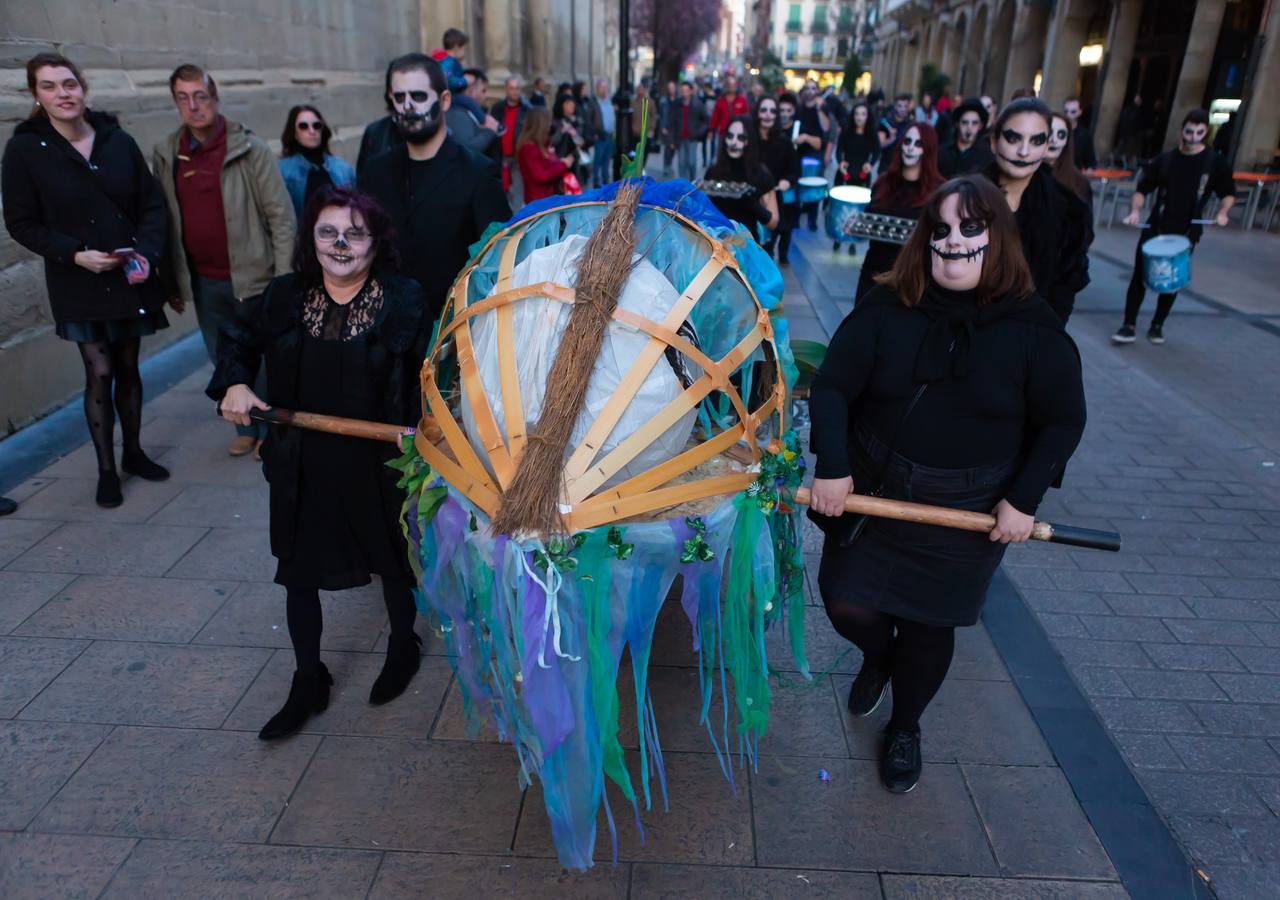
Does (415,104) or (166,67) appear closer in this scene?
(415,104)

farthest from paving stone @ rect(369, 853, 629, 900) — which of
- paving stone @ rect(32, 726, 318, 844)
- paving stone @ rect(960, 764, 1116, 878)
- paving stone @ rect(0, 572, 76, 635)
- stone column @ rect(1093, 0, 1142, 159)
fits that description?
stone column @ rect(1093, 0, 1142, 159)

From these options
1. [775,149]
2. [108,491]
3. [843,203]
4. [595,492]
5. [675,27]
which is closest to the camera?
[595,492]

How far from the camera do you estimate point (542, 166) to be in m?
8.06

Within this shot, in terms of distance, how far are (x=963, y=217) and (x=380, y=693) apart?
2.50 m

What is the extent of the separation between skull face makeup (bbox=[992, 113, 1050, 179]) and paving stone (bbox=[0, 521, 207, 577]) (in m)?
3.90

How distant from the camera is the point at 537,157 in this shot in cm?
808

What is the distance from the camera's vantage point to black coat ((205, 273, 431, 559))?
2805 millimetres

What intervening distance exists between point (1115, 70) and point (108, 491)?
22.4 m

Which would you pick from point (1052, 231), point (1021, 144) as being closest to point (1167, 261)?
point (1052, 231)

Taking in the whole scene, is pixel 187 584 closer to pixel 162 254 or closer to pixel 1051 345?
pixel 162 254

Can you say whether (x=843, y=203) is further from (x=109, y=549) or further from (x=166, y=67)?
(x=109, y=549)

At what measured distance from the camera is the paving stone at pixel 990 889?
2.47 m

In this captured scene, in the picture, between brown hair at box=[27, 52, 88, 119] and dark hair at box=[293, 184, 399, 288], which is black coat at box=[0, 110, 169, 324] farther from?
dark hair at box=[293, 184, 399, 288]

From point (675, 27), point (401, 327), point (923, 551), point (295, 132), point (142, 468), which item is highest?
point (675, 27)
